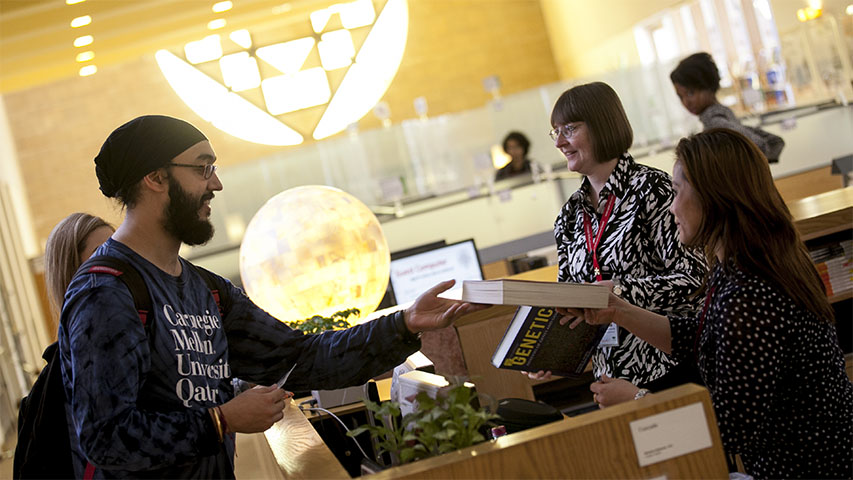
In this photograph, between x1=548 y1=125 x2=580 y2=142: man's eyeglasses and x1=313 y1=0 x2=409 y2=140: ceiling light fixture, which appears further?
x1=313 y1=0 x2=409 y2=140: ceiling light fixture

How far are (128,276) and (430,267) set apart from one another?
3.01 meters

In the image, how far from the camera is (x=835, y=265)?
157 inches

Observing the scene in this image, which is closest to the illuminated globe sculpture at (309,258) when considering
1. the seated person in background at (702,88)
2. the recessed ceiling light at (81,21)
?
the seated person in background at (702,88)

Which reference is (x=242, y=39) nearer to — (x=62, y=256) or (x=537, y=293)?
(x=62, y=256)

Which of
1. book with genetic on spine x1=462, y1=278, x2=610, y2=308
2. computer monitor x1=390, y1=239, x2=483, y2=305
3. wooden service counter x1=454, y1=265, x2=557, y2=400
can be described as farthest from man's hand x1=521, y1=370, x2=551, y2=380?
computer monitor x1=390, y1=239, x2=483, y2=305

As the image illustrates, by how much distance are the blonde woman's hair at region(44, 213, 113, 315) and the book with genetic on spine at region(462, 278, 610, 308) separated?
1.28m

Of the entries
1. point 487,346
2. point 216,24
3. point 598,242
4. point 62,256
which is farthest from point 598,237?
point 216,24

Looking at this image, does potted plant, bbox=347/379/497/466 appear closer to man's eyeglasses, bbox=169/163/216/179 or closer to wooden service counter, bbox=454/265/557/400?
man's eyeglasses, bbox=169/163/216/179

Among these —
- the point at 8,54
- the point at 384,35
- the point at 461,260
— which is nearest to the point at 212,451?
the point at 384,35

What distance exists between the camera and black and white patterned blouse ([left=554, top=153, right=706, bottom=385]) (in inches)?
92.0

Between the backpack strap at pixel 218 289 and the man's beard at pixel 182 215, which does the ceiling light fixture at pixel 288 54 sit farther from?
the man's beard at pixel 182 215

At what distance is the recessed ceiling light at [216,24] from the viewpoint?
27.5 ft

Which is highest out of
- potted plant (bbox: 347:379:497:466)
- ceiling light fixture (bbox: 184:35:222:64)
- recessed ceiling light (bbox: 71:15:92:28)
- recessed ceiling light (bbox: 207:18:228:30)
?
recessed ceiling light (bbox: 207:18:228:30)

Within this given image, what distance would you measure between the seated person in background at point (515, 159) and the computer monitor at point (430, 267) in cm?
316
